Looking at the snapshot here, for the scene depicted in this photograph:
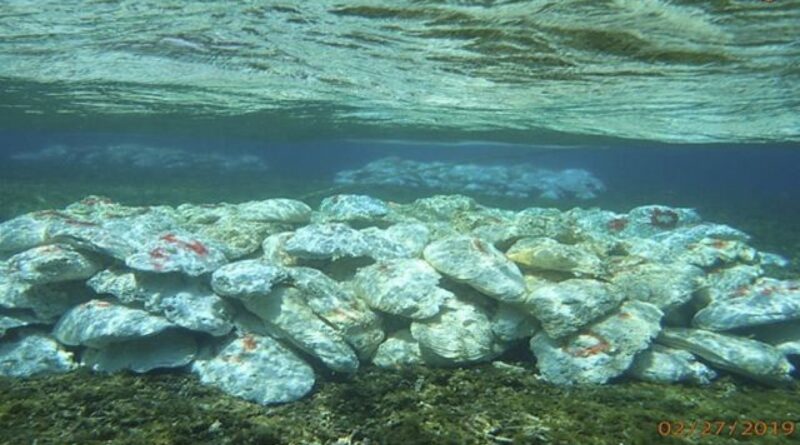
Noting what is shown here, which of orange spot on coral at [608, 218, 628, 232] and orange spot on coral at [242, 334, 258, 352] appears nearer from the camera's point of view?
orange spot on coral at [242, 334, 258, 352]

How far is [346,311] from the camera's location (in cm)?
616

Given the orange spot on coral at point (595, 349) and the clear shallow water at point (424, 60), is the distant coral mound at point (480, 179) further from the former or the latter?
the orange spot on coral at point (595, 349)

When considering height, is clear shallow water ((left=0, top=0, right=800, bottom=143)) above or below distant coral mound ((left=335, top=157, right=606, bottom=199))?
above

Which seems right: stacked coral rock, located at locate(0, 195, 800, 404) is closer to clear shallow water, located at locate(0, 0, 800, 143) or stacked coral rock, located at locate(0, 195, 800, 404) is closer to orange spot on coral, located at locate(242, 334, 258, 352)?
orange spot on coral, located at locate(242, 334, 258, 352)

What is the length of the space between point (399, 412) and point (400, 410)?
5 centimetres

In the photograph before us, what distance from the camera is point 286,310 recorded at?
5.83m

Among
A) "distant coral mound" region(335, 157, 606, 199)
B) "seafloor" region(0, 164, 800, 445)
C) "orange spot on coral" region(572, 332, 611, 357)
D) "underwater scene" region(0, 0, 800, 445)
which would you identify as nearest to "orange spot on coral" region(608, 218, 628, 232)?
"underwater scene" region(0, 0, 800, 445)

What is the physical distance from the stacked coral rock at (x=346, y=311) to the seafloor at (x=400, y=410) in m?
0.25

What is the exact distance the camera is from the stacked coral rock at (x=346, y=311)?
561cm

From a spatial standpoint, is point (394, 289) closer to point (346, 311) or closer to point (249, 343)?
point (346, 311)

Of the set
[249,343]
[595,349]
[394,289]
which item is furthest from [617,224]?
[249,343]

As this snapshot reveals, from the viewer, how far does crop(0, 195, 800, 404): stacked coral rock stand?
18.4 feet

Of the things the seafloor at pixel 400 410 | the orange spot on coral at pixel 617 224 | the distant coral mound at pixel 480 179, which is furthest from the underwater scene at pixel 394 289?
the distant coral mound at pixel 480 179

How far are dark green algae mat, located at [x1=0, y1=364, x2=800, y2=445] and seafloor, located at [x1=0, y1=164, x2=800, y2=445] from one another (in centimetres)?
1
